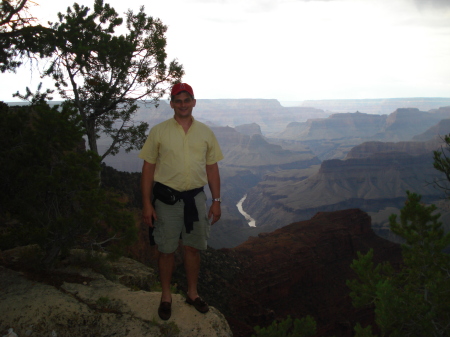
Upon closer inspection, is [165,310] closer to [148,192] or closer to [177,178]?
[148,192]

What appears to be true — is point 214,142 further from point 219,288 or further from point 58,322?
point 219,288

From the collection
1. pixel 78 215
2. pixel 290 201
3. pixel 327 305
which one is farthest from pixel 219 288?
pixel 290 201

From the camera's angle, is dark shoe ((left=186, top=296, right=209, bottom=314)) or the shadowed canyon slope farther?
the shadowed canyon slope

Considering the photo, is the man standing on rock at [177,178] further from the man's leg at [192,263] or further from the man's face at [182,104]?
the man's leg at [192,263]

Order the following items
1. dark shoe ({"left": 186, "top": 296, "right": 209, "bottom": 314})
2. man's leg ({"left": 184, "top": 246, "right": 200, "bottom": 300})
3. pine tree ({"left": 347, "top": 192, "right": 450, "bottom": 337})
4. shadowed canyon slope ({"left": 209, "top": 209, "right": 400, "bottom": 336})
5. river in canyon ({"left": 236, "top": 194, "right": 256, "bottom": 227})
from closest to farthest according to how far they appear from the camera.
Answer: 1. man's leg ({"left": 184, "top": 246, "right": 200, "bottom": 300})
2. dark shoe ({"left": 186, "top": 296, "right": 209, "bottom": 314})
3. pine tree ({"left": 347, "top": 192, "right": 450, "bottom": 337})
4. shadowed canyon slope ({"left": 209, "top": 209, "right": 400, "bottom": 336})
5. river in canyon ({"left": 236, "top": 194, "right": 256, "bottom": 227})

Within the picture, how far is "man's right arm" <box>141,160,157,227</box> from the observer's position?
4422 millimetres

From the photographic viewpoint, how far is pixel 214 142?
15.3 feet

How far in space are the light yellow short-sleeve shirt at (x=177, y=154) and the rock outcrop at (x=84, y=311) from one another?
1811mm

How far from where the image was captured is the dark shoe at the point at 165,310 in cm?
462

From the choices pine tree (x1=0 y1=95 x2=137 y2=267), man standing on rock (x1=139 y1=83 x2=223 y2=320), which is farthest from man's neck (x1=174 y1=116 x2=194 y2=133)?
pine tree (x1=0 y1=95 x2=137 y2=267)

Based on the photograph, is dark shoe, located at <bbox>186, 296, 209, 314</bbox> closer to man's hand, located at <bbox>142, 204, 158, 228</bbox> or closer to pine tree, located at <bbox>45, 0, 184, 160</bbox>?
man's hand, located at <bbox>142, 204, 158, 228</bbox>

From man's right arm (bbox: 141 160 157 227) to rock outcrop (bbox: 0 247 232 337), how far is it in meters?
1.33

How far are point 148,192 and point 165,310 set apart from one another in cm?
158

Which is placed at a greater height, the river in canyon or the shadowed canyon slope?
the shadowed canyon slope
